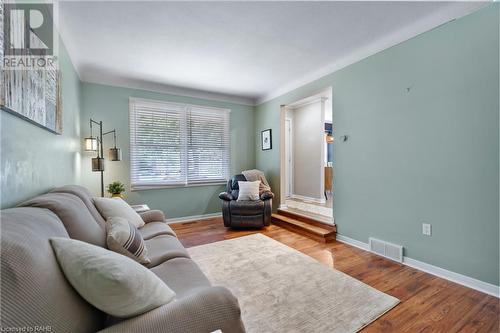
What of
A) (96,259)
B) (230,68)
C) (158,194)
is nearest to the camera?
(96,259)

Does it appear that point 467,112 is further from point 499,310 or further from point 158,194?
point 158,194

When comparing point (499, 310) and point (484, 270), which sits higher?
point (484, 270)

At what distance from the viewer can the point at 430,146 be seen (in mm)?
2244

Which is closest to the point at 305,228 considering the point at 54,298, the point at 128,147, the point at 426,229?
the point at 426,229

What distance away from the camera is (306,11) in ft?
6.81

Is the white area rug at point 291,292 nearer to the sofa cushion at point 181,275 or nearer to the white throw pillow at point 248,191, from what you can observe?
the sofa cushion at point 181,275

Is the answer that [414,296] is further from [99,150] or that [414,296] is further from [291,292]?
[99,150]

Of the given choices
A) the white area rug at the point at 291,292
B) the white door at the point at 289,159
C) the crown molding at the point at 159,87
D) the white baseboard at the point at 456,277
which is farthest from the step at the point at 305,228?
the crown molding at the point at 159,87

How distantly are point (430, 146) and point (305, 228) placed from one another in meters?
1.95

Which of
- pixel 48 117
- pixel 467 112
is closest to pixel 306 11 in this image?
pixel 467 112

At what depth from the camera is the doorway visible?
186 inches

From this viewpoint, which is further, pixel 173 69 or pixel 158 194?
pixel 158 194

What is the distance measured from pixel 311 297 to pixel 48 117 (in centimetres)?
258

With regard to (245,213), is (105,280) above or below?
above
